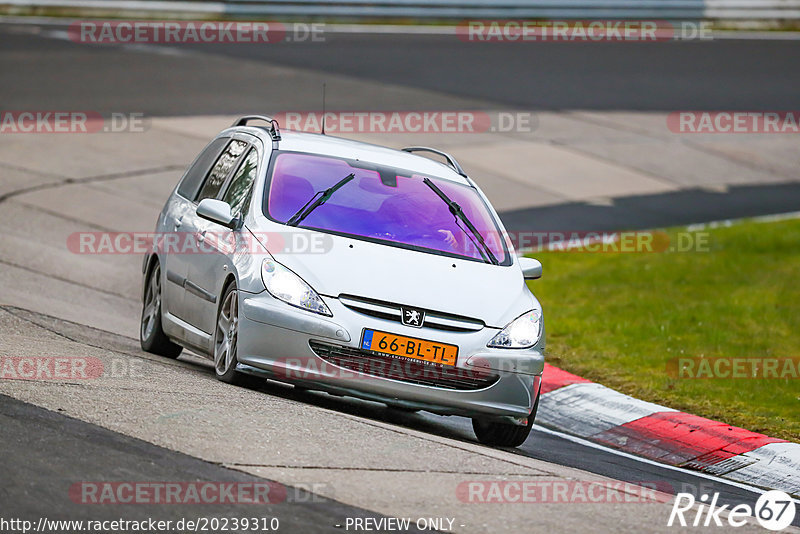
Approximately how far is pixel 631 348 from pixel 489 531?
577 centimetres

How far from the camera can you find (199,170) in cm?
973

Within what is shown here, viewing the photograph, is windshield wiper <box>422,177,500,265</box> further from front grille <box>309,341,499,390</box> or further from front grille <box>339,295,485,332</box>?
front grille <box>309,341,499,390</box>

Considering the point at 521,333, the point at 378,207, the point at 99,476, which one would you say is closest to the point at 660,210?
the point at 378,207

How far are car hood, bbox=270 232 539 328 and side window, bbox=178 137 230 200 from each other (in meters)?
1.74

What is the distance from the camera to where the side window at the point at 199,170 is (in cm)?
959

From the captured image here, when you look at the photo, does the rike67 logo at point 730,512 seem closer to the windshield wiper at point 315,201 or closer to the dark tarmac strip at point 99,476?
the dark tarmac strip at point 99,476

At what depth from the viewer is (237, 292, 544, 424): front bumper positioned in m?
7.62

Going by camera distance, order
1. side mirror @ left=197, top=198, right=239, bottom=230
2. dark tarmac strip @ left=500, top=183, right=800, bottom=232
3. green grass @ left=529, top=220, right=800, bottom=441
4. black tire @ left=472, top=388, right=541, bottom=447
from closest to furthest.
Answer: black tire @ left=472, top=388, right=541, bottom=447 → side mirror @ left=197, top=198, right=239, bottom=230 → green grass @ left=529, top=220, right=800, bottom=441 → dark tarmac strip @ left=500, top=183, right=800, bottom=232

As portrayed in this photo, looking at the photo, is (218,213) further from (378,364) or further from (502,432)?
(502,432)

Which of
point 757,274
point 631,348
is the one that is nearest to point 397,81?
point 757,274

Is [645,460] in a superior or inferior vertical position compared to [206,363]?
inferior

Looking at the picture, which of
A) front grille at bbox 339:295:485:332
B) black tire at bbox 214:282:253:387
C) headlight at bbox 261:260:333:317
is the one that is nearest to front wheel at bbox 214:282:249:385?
black tire at bbox 214:282:253:387

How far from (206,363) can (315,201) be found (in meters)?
2.08

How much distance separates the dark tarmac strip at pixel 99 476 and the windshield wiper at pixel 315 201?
7.30 feet
